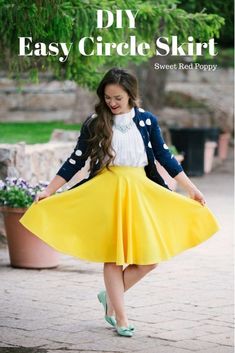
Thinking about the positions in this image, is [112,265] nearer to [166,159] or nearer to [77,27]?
[166,159]

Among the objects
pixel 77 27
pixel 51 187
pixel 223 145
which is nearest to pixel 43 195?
pixel 51 187

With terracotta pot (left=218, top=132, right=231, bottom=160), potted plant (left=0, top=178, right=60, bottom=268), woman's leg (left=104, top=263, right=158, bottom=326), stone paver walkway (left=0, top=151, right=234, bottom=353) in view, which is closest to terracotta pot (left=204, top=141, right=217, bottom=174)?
terracotta pot (left=218, top=132, right=231, bottom=160)

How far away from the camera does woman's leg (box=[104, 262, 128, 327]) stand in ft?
20.2

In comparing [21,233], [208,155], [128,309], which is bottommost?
[128,309]

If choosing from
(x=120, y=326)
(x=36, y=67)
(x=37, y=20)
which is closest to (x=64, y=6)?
(x=37, y=20)

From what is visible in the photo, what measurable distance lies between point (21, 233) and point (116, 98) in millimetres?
3136

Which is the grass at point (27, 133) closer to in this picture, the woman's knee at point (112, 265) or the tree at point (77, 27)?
the tree at point (77, 27)

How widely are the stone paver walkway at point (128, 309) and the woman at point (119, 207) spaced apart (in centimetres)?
30

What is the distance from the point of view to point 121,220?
606 centimetres

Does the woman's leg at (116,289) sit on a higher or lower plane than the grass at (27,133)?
lower

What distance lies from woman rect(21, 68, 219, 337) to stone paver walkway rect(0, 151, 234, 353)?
30 cm

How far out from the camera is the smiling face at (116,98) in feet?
20.2

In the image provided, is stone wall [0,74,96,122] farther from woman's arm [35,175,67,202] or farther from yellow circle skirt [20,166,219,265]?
yellow circle skirt [20,166,219,265]

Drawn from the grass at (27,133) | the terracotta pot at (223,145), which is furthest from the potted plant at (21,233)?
the terracotta pot at (223,145)
